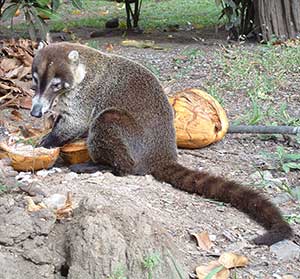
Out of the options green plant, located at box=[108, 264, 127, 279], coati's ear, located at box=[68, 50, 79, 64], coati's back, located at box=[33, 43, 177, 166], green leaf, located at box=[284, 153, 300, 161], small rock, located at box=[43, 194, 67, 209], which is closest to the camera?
green plant, located at box=[108, 264, 127, 279]

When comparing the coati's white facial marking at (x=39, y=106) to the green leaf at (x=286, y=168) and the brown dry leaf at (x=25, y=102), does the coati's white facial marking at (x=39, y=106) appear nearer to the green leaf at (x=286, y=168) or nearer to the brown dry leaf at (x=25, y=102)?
the brown dry leaf at (x=25, y=102)

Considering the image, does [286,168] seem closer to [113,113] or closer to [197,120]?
[197,120]

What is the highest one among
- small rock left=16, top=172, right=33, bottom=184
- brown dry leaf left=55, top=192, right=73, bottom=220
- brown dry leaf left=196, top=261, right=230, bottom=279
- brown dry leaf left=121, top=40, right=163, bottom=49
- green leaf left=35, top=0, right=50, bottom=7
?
green leaf left=35, top=0, right=50, bottom=7

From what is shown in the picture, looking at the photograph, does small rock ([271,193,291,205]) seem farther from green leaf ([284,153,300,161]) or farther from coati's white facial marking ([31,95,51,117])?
coati's white facial marking ([31,95,51,117])

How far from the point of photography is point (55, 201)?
3.96m

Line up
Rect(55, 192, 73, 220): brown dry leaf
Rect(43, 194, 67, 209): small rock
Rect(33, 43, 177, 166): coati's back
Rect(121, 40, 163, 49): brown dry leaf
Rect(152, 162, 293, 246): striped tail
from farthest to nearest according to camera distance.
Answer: Rect(121, 40, 163, 49): brown dry leaf
Rect(33, 43, 177, 166): coati's back
Rect(152, 162, 293, 246): striped tail
Rect(43, 194, 67, 209): small rock
Rect(55, 192, 73, 220): brown dry leaf

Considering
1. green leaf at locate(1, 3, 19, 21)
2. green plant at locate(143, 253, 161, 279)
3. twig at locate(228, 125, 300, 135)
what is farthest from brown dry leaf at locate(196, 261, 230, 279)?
green leaf at locate(1, 3, 19, 21)

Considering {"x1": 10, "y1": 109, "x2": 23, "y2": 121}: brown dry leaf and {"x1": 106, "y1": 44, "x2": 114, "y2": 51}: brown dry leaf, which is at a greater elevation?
{"x1": 10, "y1": 109, "x2": 23, "y2": 121}: brown dry leaf

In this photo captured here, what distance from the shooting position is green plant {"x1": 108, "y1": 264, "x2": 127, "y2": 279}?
3.39 metres

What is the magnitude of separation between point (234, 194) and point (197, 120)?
1.07 meters

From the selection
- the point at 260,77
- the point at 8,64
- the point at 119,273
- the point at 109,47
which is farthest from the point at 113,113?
the point at 109,47

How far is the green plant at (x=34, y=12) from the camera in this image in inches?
287

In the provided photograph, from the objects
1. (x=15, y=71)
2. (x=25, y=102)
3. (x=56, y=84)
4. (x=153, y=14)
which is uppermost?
(x=56, y=84)

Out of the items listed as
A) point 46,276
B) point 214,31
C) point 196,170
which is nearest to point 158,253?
point 46,276
